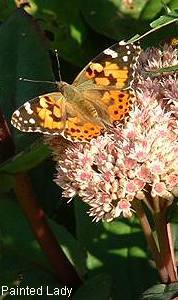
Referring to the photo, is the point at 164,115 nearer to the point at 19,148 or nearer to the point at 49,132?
the point at 49,132

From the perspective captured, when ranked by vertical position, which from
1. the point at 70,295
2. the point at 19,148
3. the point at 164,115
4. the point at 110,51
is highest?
the point at 110,51

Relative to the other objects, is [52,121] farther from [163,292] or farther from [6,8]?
[6,8]

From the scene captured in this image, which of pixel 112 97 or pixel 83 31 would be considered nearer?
pixel 112 97

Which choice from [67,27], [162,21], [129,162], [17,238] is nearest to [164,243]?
[129,162]

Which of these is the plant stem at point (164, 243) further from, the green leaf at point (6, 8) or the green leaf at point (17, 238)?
the green leaf at point (6, 8)

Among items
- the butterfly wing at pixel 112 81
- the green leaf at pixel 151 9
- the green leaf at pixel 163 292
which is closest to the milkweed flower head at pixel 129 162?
the butterfly wing at pixel 112 81

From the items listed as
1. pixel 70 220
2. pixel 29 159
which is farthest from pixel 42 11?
pixel 29 159

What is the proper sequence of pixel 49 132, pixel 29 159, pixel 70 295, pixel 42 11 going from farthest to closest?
pixel 42 11, pixel 70 295, pixel 29 159, pixel 49 132
